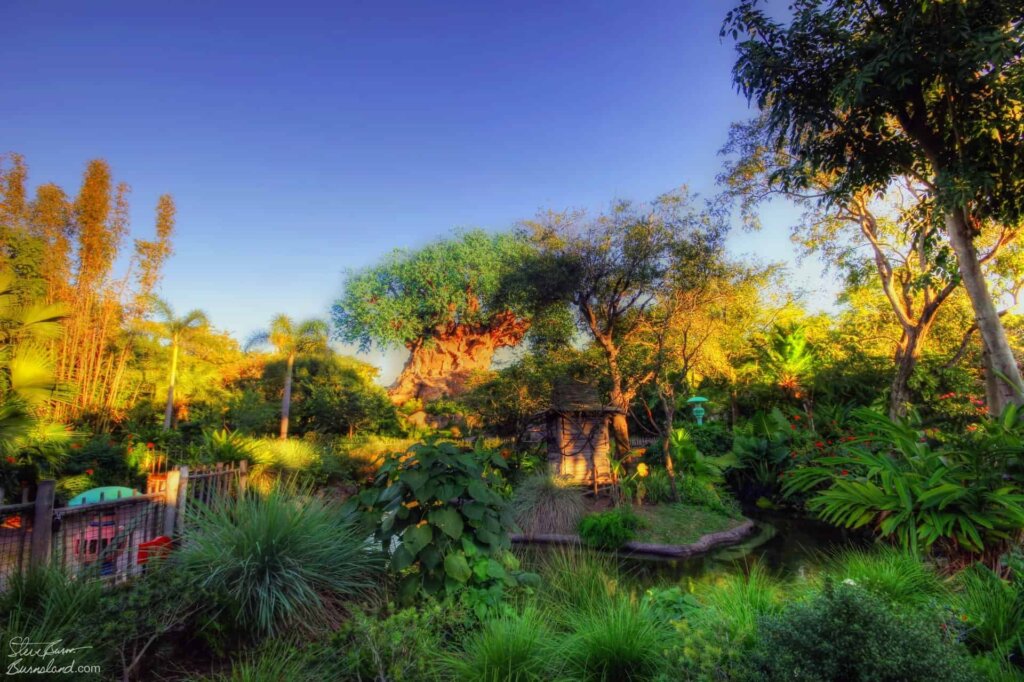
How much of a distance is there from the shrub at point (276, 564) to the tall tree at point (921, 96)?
6999 millimetres

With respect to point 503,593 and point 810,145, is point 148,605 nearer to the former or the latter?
point 503,593

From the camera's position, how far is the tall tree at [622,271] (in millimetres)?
11742

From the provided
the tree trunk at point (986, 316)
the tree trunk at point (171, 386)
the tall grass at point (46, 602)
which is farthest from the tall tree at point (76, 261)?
the tree trunk at point (986, 316)

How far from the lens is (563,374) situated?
12.0 m

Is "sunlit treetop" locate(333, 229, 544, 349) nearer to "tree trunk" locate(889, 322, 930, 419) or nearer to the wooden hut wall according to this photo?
the wooden hut wall

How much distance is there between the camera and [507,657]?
8.57ft

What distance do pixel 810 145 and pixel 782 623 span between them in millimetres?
7456

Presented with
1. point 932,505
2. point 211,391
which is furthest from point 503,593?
point 211,391

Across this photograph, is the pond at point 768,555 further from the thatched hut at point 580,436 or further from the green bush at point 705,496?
the thatched hut at point 580,436

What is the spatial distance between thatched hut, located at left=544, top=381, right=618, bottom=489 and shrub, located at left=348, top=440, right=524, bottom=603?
27.0ft

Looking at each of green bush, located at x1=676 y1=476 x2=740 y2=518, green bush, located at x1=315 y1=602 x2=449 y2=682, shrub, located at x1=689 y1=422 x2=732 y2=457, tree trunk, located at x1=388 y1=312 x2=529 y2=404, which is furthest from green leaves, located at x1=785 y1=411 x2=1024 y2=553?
tree trunk, located at x1=388 y1=312 x2=529 y2=404

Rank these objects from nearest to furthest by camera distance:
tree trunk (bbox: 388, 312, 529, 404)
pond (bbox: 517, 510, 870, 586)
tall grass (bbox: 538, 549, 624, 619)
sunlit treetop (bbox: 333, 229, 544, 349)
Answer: tall grass (bbox: 538, 549, 624, 619), pond (bbox: 517, 510, 870, 586), sunlit treetop (bbox: 333, 229, 544, 349), tree trunk (bbox: 388, 312, 529, 404)

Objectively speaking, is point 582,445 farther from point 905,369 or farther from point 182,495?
point 182,495

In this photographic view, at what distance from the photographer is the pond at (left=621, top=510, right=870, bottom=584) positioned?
693 cm
